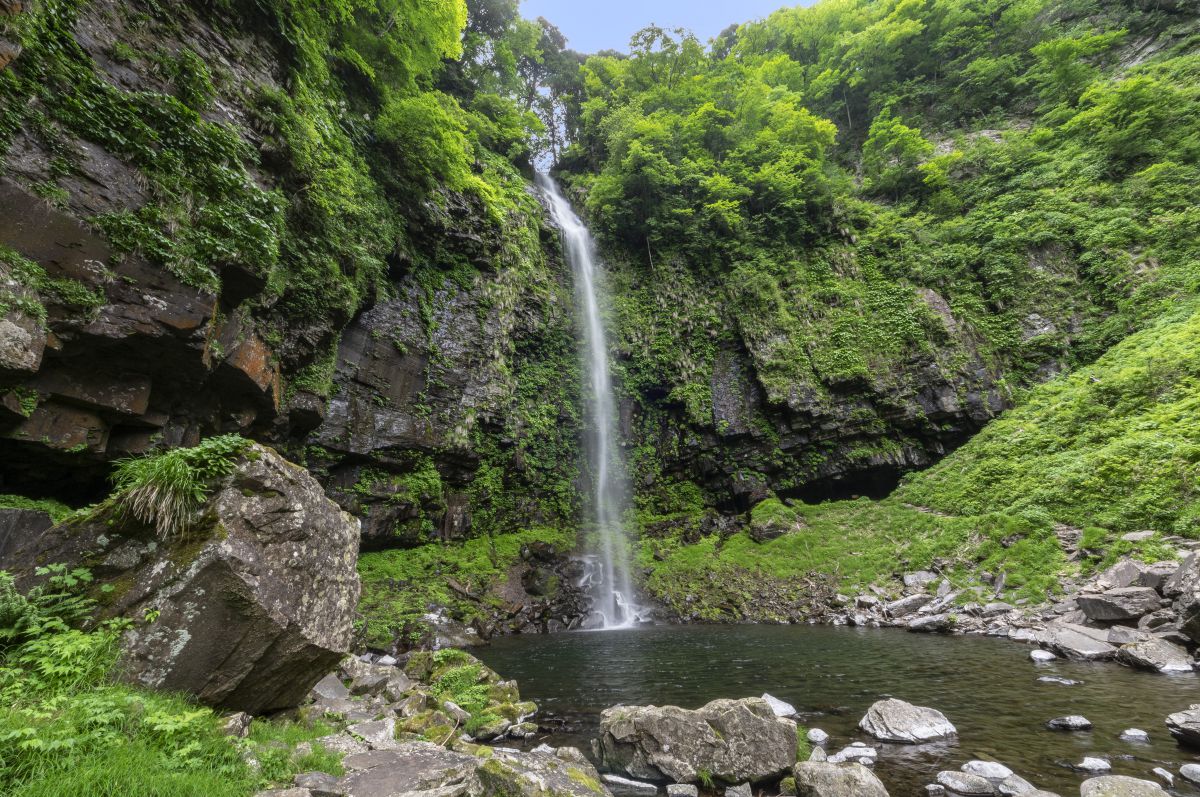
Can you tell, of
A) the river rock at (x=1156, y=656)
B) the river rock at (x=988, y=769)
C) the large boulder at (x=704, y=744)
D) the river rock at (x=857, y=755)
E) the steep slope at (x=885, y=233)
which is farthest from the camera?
the steep slope at (x=885, y=233)

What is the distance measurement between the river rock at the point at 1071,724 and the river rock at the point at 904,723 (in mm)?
1113

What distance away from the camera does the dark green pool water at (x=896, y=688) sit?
5.16 m

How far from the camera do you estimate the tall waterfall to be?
18641mm

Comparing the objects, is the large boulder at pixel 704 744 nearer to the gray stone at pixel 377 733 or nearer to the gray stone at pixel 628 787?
the gray stone at pixel 628 787

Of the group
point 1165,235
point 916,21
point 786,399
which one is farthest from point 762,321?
point 916,21

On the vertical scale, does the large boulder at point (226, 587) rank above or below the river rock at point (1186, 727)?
above

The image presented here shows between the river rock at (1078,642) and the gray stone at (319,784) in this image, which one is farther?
the river rock at (1078,642)

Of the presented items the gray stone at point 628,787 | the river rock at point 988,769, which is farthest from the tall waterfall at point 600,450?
the river rock at point 988,769

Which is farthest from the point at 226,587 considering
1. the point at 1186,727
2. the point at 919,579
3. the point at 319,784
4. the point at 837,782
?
the point at 919,579

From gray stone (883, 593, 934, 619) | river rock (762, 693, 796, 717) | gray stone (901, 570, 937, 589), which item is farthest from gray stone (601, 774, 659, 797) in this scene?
gray stone (901, 570, 937, 589)

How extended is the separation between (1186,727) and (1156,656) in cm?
358

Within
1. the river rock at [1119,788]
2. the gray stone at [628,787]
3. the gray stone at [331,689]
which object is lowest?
the gray stone at [628,787]

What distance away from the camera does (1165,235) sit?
1814cm

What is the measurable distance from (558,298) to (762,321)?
10112 millimetres
